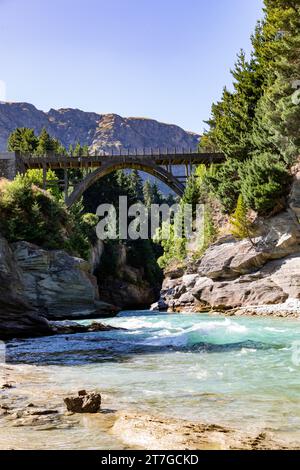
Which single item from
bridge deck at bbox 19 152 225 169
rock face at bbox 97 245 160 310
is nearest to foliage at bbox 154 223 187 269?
bridge deck at bbox 19 152 225 169

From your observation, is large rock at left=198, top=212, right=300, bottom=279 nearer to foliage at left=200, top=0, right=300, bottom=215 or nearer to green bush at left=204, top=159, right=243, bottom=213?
foliage at left=200, top=0, right=300, bottom=215

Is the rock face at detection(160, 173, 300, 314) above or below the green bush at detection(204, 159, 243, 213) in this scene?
below

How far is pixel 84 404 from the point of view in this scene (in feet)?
22.9

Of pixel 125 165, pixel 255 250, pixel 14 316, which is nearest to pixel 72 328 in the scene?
pixel 14 316

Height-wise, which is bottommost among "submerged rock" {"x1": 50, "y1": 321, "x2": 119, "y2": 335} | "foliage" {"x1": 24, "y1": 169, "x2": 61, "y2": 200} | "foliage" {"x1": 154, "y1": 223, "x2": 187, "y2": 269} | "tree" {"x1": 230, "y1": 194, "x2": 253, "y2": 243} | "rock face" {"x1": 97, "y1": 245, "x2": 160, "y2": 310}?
"rock face" {"x1": 97, "y1": 245, "x2": 160, "y2": 310}

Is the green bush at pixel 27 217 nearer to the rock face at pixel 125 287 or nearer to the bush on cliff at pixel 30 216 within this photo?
the bush on cliff at pixel 30 216

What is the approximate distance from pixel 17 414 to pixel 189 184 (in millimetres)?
38737

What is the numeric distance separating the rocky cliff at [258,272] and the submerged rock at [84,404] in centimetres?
2061

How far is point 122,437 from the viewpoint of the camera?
5.63 m

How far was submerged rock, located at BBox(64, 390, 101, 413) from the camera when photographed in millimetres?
6949

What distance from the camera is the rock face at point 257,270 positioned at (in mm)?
28922

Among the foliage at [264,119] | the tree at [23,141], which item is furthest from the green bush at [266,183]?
the tree at [23,141]

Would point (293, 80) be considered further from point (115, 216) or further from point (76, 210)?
point (115, 216)

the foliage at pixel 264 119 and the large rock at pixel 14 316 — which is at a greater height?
the foliage at pixel 264 119
